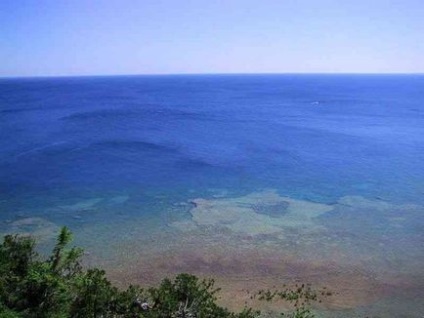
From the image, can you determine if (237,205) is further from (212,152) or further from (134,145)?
(134,145)

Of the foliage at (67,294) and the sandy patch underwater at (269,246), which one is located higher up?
the foliage at (67,294)

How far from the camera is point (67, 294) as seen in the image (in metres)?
17.6

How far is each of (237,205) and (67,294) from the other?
30.7m

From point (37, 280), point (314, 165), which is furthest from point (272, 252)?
point (314, 165)

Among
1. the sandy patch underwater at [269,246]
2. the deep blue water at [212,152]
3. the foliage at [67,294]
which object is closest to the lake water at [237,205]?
the sandy patch underwater at [269,246]

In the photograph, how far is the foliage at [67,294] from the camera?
55.8 feet

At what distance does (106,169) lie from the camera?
2371 inches

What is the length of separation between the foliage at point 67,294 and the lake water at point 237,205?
8.34 metres

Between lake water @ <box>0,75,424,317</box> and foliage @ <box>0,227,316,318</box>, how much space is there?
8.34m

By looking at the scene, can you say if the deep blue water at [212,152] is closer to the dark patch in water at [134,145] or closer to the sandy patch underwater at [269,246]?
the dark patch in water at [134,145]

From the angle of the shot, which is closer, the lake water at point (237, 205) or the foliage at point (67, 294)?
the foliage at point (67, 294)

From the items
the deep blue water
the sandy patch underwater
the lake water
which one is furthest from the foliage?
the deep blue water

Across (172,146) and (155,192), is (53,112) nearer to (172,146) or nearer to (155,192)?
(172,146)

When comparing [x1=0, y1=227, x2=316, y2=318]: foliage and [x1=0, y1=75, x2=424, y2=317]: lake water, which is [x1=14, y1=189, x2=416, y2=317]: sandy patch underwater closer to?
[x1=0, y1=75, x2=424, y2=317]: lake water
